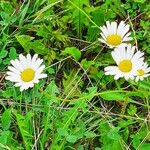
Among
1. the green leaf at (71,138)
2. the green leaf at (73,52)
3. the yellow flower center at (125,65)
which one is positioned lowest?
the green leaf at (71,138)

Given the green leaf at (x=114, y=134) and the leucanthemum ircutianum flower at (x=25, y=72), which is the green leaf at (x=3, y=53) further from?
the green leaf at (x=114, y=134)

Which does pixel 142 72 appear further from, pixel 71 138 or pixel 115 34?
pixel 71 138

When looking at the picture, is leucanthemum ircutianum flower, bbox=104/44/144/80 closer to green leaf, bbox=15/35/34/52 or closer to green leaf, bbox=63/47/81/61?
green leaf, bbox=63/47/81/61

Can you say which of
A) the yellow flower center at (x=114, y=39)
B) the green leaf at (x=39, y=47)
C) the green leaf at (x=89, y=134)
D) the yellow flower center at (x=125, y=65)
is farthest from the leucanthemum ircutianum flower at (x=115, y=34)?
the green leaf at (x=89, y=134)

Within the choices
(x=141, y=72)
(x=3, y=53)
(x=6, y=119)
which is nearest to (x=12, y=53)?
(x=3, y=53)

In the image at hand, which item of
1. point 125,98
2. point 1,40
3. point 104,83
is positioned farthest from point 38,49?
point 125,98

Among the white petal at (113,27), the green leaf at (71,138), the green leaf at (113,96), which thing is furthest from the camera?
the white petal at (113,27)

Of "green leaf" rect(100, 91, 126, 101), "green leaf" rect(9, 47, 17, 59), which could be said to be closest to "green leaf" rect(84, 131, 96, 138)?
"green leaf" rect(100, 91, 126, 101)

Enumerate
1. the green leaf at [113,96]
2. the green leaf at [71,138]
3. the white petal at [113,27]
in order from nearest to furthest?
1. the green leaf at [71,138]
2. the green leaf at [113,96]
3. the white petal at [113,27]

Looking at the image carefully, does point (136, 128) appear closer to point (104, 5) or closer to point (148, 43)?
point (148, 43)
